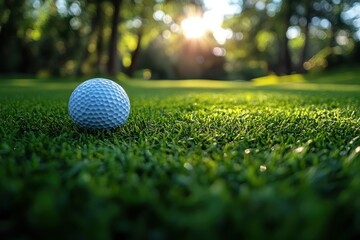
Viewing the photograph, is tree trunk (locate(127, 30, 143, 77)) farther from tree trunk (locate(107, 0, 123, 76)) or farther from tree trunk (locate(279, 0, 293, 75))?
tree trunk (locate(279, 0, 293, 75))

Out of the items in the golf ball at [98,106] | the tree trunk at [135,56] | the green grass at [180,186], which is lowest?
the green grass at [180,186]

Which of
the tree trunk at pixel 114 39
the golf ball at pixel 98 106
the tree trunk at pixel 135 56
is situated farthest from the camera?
the tree trunk at pixel 135 56

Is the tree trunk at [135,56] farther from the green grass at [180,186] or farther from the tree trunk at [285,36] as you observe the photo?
the green grass at [180,186]

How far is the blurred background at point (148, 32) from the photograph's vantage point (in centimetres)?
2359

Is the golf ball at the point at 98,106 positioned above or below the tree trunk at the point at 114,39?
below

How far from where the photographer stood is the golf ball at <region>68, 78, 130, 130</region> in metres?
2.86

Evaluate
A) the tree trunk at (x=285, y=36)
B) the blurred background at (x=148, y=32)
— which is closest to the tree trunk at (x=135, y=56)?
the blurred background at (x=148, y=32)

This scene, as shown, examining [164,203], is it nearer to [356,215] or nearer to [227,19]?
[356,215]

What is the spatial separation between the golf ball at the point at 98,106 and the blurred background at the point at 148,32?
53.8 feet

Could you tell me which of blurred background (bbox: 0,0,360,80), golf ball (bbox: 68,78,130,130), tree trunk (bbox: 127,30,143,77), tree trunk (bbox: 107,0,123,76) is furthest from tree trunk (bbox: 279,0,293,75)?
golf ball (bbox: 68,78,130,130)

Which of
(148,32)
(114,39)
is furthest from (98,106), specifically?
(148,32)

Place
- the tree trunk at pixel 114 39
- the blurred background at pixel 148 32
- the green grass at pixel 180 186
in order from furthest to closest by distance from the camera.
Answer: the blurred background at pixel 148 32, the tree trunk at pixel 114 39, the green grass at pixel 180 186

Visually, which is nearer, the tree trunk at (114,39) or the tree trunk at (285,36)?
the tree trunk at (114,39)

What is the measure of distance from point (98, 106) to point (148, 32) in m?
25.4
